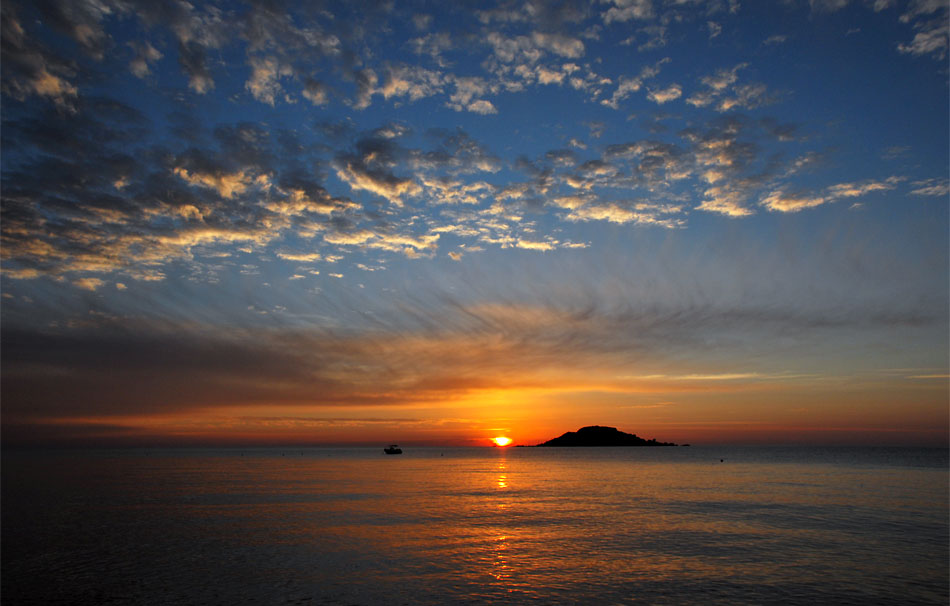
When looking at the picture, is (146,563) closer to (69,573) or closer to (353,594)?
(69,573)

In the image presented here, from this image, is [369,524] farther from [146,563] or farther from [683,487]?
[683,487]

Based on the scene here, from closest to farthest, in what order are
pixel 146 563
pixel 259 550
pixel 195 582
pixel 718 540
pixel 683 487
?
pixel 195 582 < pixel 146 563 < pixel 259 550 < pixel 718 540 < pixel 683 487

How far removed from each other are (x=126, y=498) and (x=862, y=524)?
239ft

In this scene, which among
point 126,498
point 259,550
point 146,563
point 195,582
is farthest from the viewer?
point 126,498

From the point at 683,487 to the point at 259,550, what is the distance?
5922cm

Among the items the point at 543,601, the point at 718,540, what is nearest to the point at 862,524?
the point at 718,540

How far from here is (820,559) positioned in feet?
104

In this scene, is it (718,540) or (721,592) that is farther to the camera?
(718,540)

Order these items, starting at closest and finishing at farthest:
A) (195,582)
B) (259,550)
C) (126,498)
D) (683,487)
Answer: (195,582), (259,550), (126,498), (683,487)

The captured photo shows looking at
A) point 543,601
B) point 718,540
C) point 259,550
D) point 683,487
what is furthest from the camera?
point 683,487

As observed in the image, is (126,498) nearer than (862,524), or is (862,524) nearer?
(862,524)

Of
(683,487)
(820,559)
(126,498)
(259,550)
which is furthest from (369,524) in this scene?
(683,487)

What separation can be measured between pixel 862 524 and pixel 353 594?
3987 cm

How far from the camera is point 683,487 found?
75250 millimetres
